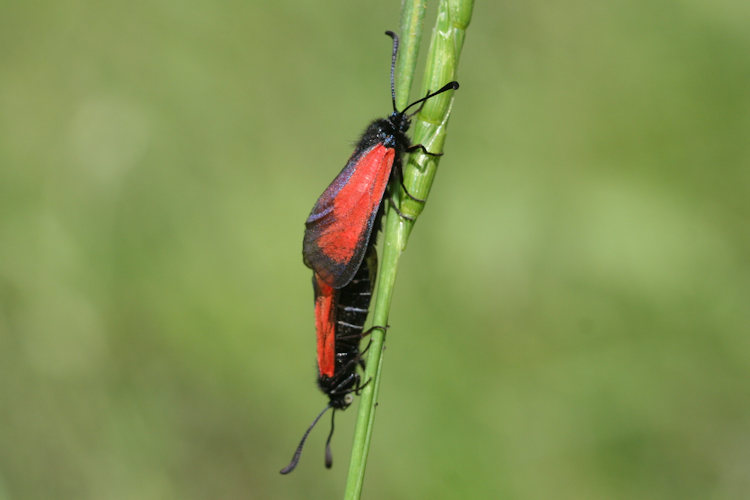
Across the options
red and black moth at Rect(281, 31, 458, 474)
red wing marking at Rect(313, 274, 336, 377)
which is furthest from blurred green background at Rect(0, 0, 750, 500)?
red and black moth at Rect(281, 31, 458, 474)

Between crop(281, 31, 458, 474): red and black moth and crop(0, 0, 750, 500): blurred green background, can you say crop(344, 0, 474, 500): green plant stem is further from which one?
crop(0, 0, 750, 500): blurred green background

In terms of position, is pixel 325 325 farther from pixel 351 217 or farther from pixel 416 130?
pixel 416 130

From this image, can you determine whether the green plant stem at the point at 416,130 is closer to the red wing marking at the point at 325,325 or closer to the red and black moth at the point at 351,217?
the red and black moth at the point at 351,217

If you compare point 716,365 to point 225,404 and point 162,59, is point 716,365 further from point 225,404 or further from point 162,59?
point 162,59

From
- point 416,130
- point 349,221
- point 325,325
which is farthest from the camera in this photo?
point 325,325

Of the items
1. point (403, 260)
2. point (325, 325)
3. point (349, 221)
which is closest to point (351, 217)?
point (349, 221)

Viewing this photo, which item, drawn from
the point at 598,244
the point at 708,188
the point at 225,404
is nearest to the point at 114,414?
the point at 225,404

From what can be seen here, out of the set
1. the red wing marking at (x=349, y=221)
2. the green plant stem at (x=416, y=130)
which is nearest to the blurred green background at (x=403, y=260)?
the red wing marking at (x=349, y=221)
